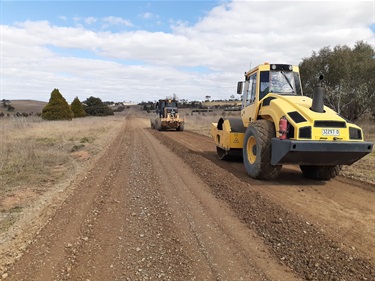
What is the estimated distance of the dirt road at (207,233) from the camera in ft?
11.5

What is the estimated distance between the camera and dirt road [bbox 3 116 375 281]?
3.51m

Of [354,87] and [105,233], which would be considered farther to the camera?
[354,87]

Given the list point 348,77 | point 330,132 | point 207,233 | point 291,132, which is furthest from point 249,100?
point 348,77

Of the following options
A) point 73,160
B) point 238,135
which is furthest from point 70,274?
point 73,160

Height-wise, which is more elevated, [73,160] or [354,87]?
[354,87]

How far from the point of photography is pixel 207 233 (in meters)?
4.50

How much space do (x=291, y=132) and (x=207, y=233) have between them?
3.24m

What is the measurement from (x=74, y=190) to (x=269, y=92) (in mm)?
5488

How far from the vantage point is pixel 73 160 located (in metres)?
11.7

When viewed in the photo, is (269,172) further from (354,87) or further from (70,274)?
(354,87)

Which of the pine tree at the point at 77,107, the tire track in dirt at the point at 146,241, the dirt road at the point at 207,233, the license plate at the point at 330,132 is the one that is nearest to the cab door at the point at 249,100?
the dirt road at the point at 207,233

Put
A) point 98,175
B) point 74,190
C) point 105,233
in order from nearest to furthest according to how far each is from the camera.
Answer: point 105,233
point 74,190
point 98,175

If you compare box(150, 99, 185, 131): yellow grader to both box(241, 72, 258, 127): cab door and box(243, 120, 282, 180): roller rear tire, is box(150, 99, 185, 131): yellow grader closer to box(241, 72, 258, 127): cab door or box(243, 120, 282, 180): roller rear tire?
box(241, 72, 258, 127): cab door

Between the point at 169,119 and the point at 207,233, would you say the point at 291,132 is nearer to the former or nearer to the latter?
the point at 207,233
